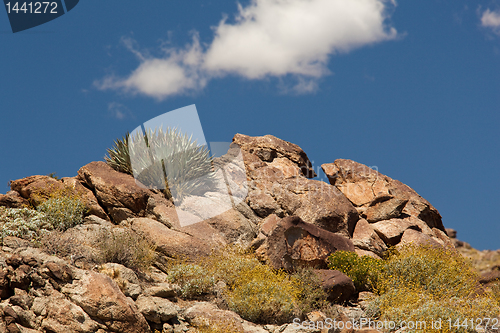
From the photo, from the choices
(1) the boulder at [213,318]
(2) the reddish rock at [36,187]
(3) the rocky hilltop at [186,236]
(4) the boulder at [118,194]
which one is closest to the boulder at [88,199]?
(3) the rocky hilltop at [186,236]

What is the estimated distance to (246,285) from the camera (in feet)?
33.3

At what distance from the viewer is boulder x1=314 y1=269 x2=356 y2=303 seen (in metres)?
11.4

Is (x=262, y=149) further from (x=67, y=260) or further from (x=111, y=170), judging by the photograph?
(x=67, y=260)

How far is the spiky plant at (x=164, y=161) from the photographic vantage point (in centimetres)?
1443

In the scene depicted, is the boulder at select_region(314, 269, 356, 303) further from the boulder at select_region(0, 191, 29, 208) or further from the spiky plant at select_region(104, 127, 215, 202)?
the boulder at select_region(0, 191, 29, 208)

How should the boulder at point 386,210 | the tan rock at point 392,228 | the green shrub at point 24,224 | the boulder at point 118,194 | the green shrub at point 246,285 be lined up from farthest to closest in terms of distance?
the boulder at point 386,210 → the tan rock at point 392,228 → the boulder at point 118,194 → the green shrub at point 24,224 → the green shrub at point 246,285

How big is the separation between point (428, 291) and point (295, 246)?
3.72 m

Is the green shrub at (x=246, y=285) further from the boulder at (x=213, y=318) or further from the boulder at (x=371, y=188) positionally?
the boulder at (x=371, y=188)

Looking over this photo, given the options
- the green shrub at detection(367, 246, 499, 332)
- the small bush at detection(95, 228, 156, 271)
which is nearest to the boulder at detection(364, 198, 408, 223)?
the green shrub at detection(367, 246, 499, 332)

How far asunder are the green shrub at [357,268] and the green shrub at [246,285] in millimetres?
1596

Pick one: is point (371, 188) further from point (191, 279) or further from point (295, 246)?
point (191, 279)

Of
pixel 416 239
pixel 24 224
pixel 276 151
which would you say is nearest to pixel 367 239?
pixel 416 239

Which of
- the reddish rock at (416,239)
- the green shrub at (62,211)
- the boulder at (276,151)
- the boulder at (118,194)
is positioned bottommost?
the reddish rock at (416,239)

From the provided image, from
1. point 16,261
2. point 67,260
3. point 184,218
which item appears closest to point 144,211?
point 184,218
